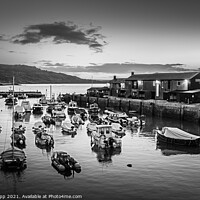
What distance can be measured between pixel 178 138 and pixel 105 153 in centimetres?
1167

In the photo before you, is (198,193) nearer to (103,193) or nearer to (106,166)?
(103,193)

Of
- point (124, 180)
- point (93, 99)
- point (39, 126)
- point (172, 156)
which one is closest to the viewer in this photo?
point (124, 180)

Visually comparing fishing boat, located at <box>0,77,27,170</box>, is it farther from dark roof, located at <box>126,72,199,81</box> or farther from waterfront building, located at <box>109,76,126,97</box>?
waterfront building, located at <box>109,76,126,97</box>

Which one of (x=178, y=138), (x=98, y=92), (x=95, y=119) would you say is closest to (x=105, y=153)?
(x=178, y=138)

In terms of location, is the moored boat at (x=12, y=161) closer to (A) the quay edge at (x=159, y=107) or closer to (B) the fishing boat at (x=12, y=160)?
(B) the fishing boat at (x=12, y=160)

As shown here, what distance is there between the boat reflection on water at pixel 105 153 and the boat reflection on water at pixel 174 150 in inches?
242

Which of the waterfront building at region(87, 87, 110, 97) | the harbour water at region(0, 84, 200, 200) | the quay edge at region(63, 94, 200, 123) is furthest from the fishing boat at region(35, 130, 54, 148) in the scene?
the waterfront building at region(87, 87, 110, 97)

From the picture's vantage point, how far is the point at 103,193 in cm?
2322

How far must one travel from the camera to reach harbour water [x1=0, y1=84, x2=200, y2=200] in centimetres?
2334

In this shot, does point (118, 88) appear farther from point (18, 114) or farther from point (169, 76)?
point (18, 114)

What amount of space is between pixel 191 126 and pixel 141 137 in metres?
14.7

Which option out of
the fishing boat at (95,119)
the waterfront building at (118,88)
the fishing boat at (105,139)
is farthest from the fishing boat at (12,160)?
the waterfront building at (118,88)

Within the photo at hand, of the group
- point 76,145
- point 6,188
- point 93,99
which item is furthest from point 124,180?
point 93,99

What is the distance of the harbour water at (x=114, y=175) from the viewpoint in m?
23.3
